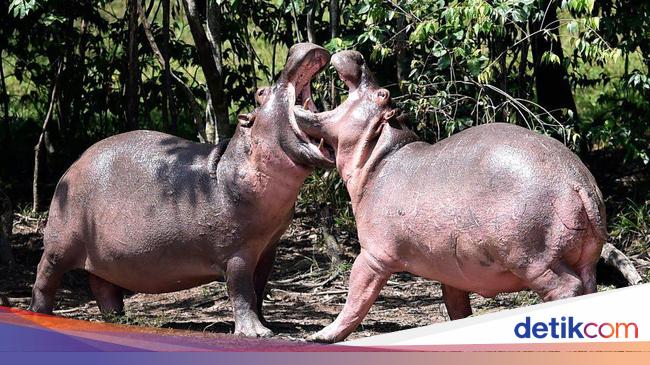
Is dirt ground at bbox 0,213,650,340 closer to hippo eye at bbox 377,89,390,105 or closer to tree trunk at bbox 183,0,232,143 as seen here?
tree trunk at bbox 183,0,232,143

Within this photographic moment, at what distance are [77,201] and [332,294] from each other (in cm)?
198

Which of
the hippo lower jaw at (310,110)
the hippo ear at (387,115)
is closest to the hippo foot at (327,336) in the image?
the hippo lower jaw at (310,110)

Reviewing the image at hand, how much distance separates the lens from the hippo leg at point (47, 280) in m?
6.49

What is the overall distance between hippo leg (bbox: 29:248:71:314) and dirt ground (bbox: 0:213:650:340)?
332 millimetres

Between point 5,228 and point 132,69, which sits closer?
point 132,69

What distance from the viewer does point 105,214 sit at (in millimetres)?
6301

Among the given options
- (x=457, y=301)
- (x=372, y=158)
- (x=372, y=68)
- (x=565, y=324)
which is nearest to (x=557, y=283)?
(x=565, y=324)

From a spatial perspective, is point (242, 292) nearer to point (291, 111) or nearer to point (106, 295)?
point (291, 111)

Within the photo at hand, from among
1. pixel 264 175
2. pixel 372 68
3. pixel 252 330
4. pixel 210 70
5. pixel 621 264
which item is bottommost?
pixel 621 264

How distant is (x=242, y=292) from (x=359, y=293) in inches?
31.0

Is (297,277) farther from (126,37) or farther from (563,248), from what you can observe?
(563,248)

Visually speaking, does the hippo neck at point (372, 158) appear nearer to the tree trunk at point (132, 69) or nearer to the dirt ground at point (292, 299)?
the dirt ground at point (292, 299)

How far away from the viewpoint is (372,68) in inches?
351

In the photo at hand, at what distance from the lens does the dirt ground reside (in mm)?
6781
